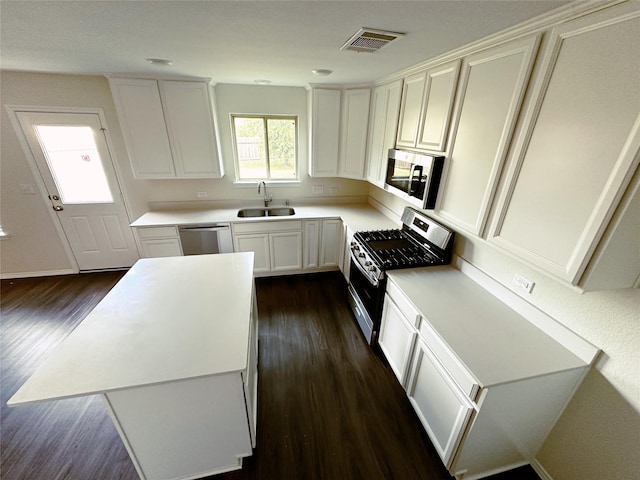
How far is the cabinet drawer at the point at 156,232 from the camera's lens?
297 centimetres

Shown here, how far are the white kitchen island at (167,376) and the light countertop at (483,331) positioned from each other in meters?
1.12

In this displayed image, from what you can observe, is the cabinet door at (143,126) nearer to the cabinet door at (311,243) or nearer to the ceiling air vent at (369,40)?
the cabinet door at (311,243)

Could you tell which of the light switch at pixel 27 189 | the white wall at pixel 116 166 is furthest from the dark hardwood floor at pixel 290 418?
the light switch at pixel 27 189

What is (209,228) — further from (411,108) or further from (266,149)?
(411,108)

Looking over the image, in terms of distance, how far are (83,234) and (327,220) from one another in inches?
129

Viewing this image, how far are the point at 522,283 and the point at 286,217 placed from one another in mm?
2425

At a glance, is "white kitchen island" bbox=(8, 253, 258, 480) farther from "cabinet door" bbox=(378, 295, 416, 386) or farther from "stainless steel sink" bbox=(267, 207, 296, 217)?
"stainless steel sink" bbox=(267, 207, 296, 217)

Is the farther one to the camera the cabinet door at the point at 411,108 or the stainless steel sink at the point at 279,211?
the stainless steel sink at the point at 279,211

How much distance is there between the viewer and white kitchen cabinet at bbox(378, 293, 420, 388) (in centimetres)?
178

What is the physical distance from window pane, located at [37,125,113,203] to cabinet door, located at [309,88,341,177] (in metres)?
2.69

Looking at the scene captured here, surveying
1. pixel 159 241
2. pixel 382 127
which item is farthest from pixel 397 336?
pixel 159 241

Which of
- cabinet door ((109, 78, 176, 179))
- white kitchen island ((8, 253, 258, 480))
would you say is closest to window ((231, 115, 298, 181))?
cabinet door ((109, 78, 176, 179))

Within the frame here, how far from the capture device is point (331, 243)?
137 inches

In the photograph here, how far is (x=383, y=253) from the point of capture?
224cm
